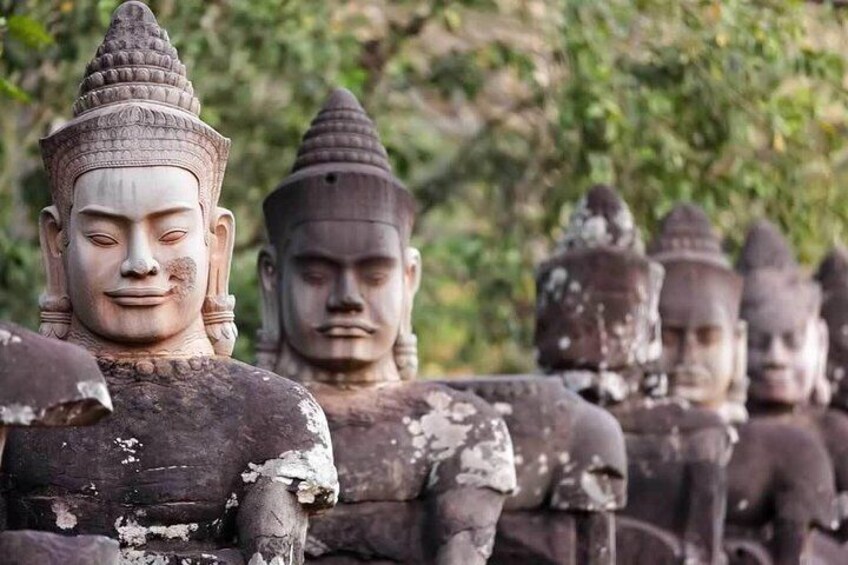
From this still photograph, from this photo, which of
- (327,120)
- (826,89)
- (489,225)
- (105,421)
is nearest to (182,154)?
(105,421)

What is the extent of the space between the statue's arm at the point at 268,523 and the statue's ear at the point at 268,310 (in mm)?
1916

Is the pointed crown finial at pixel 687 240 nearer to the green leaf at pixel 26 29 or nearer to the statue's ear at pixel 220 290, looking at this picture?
the green leaf at pixel 26 29

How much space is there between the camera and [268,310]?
30.4ft

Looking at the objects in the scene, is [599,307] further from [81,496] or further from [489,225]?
[489,225]

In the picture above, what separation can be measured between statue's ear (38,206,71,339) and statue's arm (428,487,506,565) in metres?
1.83

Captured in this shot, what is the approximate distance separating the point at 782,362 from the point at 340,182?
4749mm

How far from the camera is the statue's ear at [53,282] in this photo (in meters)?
7.50

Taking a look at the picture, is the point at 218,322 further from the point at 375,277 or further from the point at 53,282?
the point at 375,277

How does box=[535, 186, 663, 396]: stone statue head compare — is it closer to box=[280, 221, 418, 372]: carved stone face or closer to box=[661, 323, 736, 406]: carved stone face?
box=[661, 323, 736, 406]: carved stone face

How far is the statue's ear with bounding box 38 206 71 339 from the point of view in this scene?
7.50 meters

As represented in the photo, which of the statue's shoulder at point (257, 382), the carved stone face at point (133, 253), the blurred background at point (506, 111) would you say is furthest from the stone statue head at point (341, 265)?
the blurred background at point (506, 111)

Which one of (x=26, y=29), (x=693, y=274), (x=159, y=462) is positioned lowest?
(x=159, y=462)

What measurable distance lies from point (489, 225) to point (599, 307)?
249 inches

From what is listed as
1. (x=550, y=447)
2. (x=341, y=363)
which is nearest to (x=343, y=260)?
(x=341, y=363)
